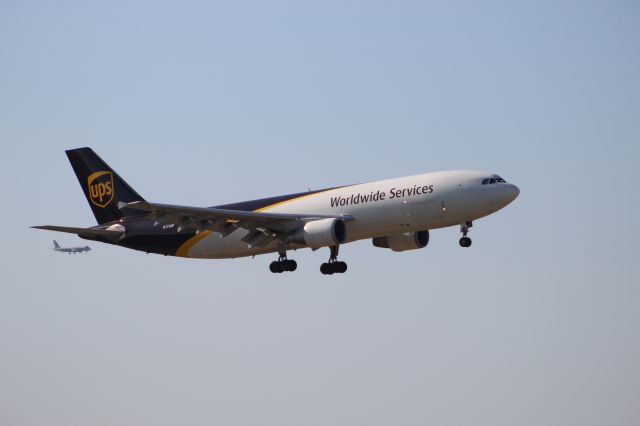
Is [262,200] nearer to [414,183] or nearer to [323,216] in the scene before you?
[323,216]

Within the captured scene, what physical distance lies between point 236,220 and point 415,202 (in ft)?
34.2

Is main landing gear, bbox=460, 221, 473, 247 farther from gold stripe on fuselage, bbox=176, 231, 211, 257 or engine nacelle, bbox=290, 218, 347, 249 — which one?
gold stripe on fuselage, bbox=176, 231, 211, 257

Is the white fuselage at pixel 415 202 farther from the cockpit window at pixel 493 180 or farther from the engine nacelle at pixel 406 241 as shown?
the engine nacelle at pixel 406 241

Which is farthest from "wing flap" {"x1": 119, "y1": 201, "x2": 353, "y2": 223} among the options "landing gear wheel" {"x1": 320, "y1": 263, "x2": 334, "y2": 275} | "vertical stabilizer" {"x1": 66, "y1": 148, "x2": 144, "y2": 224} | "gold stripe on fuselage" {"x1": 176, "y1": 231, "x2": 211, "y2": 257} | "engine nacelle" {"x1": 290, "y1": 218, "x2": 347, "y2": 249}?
"vertical stabilizer" {"x1": 66, "y1": 148, "x2": 144, "y2": 224}

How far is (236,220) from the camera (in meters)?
63.3

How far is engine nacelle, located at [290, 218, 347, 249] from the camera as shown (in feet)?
202

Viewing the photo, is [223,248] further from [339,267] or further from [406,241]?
[406,241]

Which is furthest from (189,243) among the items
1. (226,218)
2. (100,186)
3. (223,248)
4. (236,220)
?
(100,186)

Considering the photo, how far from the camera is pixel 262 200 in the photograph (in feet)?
221

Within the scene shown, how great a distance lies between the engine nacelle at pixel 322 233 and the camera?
61500mm

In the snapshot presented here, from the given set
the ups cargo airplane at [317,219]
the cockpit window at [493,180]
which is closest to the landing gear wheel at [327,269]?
the ups cargo airplane at [317,219]

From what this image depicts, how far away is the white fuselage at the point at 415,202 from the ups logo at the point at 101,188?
1530cm

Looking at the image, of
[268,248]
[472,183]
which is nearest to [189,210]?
[268,248]

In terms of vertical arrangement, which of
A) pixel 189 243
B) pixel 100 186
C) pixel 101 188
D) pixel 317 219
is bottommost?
pixel 189 243
